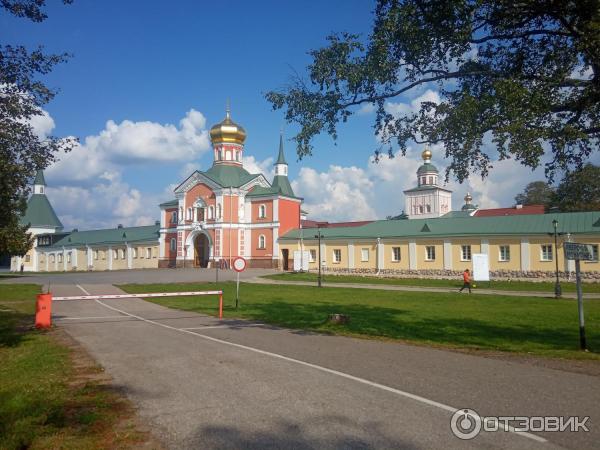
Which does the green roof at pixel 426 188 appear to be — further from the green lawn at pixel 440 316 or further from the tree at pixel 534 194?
the green lawn at pixel 440 316

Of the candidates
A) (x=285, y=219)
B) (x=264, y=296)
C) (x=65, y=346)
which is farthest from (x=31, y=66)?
(x=285, y=219)

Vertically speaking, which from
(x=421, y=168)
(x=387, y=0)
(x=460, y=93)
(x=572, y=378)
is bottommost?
(x=572, y=378)

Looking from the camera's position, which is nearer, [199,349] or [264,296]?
[199,349]

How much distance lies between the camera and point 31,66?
11070 millimetres

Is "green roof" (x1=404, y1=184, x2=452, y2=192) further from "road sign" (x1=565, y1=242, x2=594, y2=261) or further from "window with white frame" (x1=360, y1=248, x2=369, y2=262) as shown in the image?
"road sign" (x1=565, y1=242, x2=594, y2=261)

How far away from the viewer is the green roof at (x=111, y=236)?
228 ft

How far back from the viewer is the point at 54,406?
6379 mm

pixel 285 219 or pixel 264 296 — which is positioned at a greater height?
pixel 285 219

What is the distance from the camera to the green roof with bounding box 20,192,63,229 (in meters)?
87.8

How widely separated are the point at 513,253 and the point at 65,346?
34.6 m

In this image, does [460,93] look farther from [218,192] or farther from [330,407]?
[218,192]

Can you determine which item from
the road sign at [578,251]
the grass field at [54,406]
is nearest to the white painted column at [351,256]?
the road sign at [578,251]

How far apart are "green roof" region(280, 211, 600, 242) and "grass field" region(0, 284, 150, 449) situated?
35.2m

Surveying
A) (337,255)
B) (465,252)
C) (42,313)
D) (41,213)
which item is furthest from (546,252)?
(41,213)
